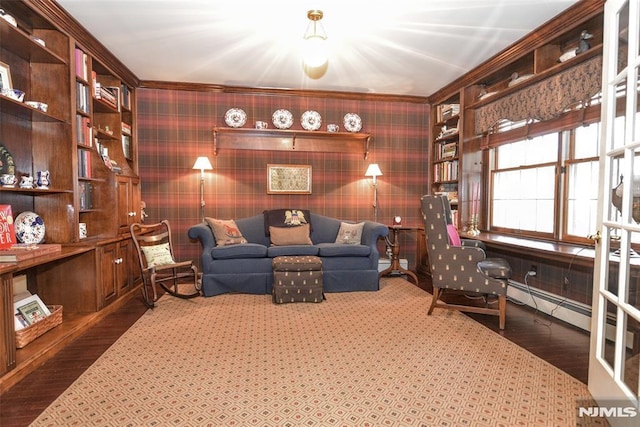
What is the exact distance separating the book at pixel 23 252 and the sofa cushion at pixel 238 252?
1644 millimetres

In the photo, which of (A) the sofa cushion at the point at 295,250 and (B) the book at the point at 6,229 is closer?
(B) the book at the point at 6,229

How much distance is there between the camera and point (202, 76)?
455 cm

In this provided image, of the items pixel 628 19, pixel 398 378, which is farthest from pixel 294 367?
pixel 628 19

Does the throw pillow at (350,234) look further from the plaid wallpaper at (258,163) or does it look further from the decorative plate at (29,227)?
the decorative plate at (29,227)

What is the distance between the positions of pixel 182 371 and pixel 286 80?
3683 mm

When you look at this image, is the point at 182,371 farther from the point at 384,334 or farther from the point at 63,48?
→ the point at 63,48

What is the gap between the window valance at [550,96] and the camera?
2.91 meters

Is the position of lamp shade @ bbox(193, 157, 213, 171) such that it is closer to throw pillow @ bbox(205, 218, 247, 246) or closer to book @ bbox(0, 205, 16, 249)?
throw pillow @ bbox(205, 218, 247, 246)

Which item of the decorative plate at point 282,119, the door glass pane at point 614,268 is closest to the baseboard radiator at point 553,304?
the door glass pane at point 614,268

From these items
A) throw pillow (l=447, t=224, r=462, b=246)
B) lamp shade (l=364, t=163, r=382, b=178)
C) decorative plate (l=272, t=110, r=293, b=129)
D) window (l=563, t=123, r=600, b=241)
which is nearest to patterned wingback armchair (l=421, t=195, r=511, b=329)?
throw pillow (l=447, t=224, r=462, b=246)

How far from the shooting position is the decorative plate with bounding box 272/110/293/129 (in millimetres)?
5090

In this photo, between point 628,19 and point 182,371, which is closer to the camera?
point 628,19

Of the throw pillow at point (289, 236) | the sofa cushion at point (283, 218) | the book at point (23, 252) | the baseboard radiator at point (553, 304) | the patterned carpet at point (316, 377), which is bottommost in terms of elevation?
the patterned carpet at point (316, 377)

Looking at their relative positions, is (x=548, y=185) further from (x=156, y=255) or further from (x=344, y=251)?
(x=156, y=255)
